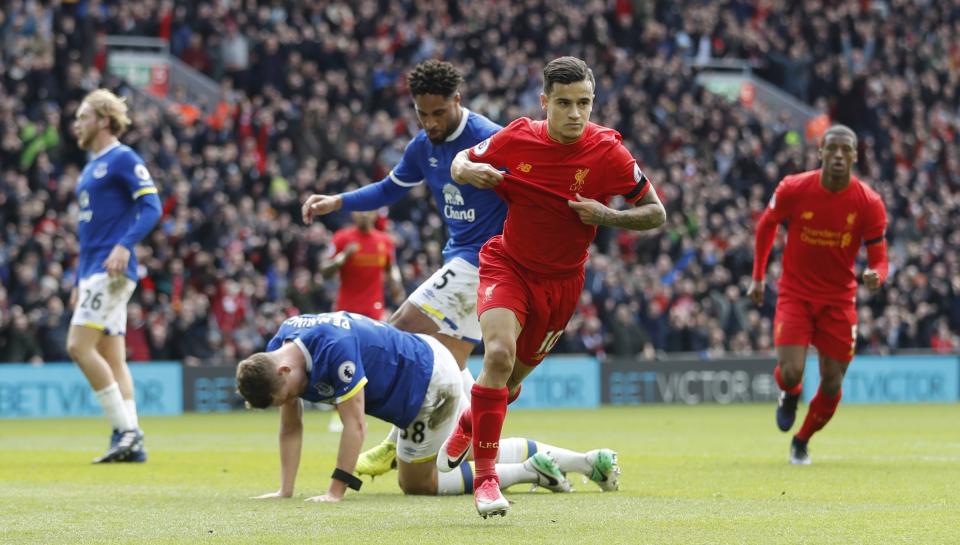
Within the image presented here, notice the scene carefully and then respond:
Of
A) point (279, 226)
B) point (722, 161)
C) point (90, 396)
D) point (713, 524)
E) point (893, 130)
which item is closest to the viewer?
point (713, 524)

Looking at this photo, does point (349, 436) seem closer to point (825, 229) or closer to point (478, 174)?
point (478, 174)

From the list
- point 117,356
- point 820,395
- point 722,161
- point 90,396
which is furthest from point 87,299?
point 722,161

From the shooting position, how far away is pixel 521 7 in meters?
32.9

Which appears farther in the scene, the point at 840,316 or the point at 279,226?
the point at 279,226

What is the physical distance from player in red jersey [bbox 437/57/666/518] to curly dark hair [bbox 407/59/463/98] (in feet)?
5.16

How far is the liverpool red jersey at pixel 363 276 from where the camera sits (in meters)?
18.2

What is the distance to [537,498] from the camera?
8836mm

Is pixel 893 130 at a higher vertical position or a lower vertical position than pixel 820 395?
higher

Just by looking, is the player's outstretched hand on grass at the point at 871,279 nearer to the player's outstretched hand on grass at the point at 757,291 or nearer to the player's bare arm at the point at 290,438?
the player's outstretched hand on grass at the point at 757,291

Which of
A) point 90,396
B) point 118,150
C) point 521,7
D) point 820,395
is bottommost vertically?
point 90,396

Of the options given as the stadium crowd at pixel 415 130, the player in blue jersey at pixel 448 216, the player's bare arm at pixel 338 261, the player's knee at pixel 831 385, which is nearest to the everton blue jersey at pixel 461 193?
the player in blue jersey at pixel 448 216

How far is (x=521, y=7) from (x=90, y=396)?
47.5 feet

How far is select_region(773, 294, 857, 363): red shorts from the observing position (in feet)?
40.0

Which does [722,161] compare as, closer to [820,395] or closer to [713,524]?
[820,395]
